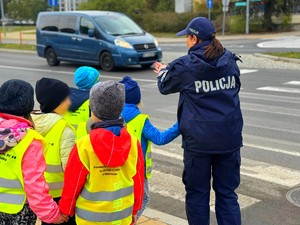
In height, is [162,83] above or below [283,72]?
above

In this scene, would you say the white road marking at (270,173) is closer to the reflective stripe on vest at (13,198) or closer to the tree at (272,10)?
the reflective stripe on vest at (13,198)

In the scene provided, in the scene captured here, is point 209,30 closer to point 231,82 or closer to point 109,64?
point 231,82

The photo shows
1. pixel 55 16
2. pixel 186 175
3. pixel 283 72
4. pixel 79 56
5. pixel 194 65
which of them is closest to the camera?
pixel 194 65

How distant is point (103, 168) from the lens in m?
2.69

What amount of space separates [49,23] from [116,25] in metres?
3.33

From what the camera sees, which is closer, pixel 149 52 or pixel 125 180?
pixel 125 180

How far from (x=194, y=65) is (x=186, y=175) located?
0.88 m

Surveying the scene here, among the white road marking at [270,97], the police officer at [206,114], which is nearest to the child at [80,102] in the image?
the police officer at [206,114]

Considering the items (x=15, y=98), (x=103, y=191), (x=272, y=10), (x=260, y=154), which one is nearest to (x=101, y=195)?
(x=103, y=191)

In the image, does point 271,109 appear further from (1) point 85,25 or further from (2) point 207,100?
(1) point 85,25

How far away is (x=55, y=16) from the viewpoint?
18641mm

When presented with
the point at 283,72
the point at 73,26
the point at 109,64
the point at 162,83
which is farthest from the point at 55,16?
the point at 162,83

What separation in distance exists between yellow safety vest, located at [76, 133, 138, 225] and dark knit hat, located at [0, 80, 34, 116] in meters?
0.40

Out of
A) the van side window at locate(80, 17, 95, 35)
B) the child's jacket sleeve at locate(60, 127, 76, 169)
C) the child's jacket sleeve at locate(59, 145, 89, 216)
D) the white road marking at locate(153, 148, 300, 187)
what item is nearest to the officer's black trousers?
the child's jacket sleeve at locate(60, 127, 76, 169)
